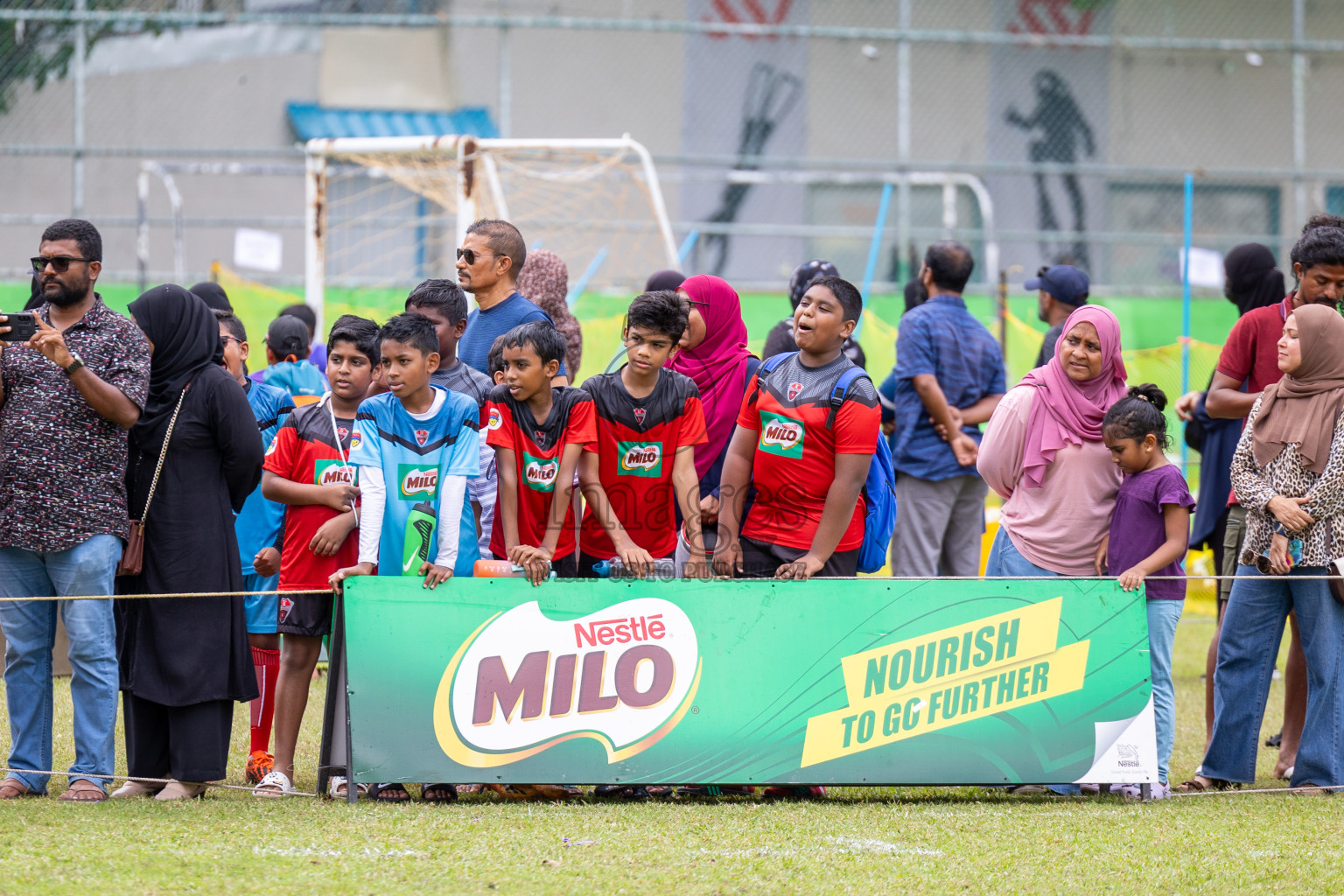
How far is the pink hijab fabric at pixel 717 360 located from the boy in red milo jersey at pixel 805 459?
429 millimetres

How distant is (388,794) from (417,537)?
917 millimetres

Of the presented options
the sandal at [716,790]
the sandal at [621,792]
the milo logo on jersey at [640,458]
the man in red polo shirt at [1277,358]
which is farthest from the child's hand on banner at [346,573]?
the man in red polo shirt at [1277,358]

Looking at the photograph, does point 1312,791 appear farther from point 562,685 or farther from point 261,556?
point 261,556

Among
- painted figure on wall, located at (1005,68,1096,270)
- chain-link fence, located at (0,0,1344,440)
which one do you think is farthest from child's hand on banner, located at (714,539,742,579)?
painted figure on wall, located at (1005,68,1096,270)

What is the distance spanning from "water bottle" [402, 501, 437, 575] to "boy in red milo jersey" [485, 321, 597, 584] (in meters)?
0.28

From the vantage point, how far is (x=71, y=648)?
16.5 feet

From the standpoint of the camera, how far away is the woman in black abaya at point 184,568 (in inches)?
201

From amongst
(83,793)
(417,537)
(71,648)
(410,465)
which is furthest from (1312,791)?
(71,648)

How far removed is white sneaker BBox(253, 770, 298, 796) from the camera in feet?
16.9

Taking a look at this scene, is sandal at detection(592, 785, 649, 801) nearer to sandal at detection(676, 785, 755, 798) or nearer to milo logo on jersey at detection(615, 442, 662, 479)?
sandal at detection(676, 785, 755, 798)

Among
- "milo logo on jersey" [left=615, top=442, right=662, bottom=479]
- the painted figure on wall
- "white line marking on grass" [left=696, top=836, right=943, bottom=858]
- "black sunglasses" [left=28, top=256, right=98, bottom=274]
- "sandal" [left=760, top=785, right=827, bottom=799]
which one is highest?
the painted figure on wall

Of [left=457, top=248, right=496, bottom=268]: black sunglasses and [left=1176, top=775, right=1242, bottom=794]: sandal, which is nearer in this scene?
[left=1176, top=775, right=1242, bottom=794]: sandal

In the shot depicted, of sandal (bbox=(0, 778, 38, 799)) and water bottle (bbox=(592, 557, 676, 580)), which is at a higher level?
water bottle (bbox=(592, 557, 676, 580))

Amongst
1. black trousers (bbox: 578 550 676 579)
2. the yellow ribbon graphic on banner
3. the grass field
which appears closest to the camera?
the grass field
